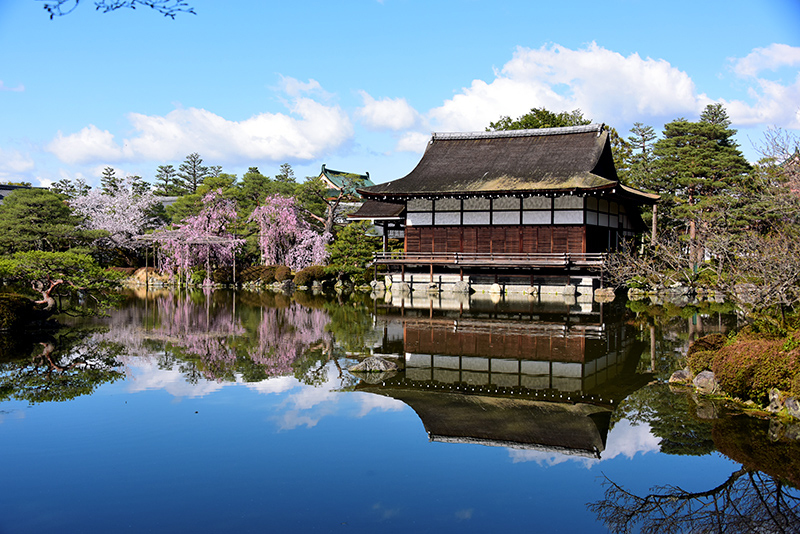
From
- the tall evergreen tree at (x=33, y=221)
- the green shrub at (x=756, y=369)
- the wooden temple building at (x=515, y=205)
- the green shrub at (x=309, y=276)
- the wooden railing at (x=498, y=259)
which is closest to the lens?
the green shrub at (x=756, y=369)

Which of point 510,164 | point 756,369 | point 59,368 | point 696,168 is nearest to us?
point 756,369

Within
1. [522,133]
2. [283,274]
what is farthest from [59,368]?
[522,133]

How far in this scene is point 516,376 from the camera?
11.1 m

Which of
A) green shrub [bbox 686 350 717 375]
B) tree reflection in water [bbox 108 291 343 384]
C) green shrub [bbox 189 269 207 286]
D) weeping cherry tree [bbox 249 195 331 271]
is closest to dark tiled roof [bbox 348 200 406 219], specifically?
weeping cherry tree [bbox 249 195 331 271]

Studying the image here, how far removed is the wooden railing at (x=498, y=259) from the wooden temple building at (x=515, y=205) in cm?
5

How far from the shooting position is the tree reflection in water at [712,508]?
5355mm

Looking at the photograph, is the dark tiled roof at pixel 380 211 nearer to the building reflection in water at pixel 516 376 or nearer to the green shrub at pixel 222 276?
the green shrub at pixel 222 276

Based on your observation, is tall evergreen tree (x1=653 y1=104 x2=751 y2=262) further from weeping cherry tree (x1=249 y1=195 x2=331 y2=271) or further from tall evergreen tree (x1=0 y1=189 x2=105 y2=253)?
tall evergreen tree (x1=0 y1=189 x2=105 y2=253)

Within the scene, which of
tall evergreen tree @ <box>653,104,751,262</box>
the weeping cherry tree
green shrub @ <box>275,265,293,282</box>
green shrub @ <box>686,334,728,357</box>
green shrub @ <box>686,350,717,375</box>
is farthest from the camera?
the weeping cherry tree

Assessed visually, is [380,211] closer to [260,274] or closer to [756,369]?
[260,274]

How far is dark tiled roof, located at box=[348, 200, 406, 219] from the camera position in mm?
34281

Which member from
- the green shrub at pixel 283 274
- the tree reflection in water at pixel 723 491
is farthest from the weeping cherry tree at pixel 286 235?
the tree reflection in water at pixel 723 491

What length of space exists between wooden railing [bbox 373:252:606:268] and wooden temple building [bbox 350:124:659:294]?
0.05 m

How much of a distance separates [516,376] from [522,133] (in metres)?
24.0
